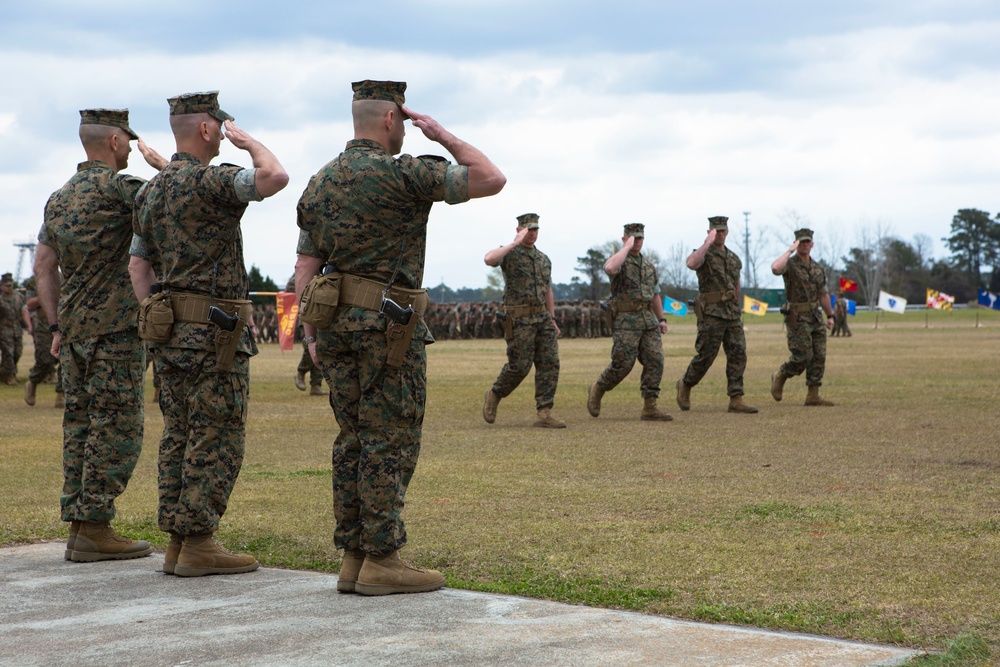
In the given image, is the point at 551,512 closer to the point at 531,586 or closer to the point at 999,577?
the point at 531,586

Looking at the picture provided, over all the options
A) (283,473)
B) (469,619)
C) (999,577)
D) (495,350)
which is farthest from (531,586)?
(495,350)

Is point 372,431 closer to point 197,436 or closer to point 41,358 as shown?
point 197,436

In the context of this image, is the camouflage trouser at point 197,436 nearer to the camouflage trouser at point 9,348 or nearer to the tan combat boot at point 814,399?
the tan combat boot at point 814,399

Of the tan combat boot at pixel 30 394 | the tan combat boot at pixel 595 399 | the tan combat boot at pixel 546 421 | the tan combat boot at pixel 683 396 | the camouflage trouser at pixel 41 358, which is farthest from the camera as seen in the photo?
the camouflage trouser at pixel 41 358

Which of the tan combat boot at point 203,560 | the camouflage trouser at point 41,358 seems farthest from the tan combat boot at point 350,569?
the camouflage trouser at point 41,358

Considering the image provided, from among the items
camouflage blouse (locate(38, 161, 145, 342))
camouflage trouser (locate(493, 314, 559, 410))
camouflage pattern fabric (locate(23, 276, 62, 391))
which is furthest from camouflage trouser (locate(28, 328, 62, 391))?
camouflage blouse (locate(38, 161, 145, 342))

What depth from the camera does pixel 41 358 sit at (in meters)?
17.7

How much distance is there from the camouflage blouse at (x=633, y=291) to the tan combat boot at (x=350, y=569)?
8112 mm

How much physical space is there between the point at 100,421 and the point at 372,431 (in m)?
1.68

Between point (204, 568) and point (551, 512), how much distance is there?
7.46 ft

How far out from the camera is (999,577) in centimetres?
516

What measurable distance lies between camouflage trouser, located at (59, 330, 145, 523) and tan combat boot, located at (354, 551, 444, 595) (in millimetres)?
1588

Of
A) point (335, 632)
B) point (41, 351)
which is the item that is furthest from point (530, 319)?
point (41, 351)

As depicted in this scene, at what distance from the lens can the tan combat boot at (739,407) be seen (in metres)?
13.9
